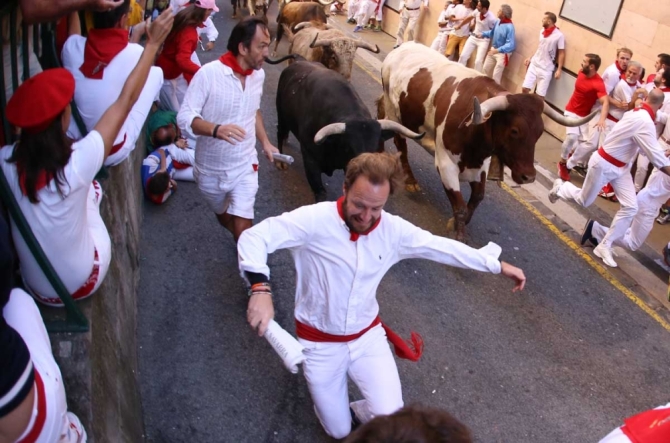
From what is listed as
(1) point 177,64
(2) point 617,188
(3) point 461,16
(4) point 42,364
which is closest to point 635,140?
(2) point 617,188

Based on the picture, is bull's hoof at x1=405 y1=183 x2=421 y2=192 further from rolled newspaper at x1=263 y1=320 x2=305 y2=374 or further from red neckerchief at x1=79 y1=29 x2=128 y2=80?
rolled newspaper at x1=263 y1=320 x2=305 y2=374

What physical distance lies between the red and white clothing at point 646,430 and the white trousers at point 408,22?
1320 cm

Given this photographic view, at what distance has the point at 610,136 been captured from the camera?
636cm

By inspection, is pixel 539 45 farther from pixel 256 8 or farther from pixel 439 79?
pixel 256 8

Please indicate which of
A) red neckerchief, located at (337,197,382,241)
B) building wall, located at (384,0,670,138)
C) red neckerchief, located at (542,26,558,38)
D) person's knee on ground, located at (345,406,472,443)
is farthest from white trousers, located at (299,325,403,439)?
red neckerchief, located at (542,26,558,38)

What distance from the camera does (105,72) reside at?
3.56 m

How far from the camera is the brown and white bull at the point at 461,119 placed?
575cm

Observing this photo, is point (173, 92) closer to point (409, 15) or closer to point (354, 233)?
point (354, 233)

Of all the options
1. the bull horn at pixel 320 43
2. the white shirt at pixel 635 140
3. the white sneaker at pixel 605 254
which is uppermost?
the white shirt at pixel 635 140

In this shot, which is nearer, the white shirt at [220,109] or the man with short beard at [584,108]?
the white shirt at [220,109]

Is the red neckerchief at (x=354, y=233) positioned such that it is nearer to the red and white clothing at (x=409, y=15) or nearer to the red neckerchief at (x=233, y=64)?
the red neckerchief at (x=233, y=64)

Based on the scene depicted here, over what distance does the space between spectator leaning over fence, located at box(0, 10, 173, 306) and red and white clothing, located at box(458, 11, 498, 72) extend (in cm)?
1037

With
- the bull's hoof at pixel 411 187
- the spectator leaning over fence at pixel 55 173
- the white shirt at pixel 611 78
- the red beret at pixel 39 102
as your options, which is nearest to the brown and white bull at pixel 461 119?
the bull's hoof at pixel 411 187

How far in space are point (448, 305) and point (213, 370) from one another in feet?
7.27
